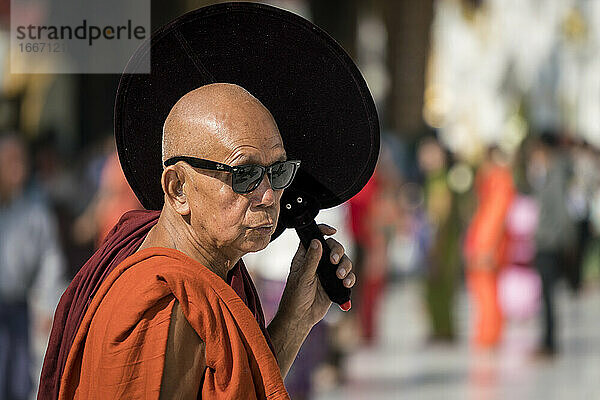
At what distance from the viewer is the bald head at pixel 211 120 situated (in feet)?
6.58

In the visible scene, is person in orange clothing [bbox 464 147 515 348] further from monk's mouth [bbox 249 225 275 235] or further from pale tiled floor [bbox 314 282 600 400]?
monk's mouth [bbox 249 225 275 235]

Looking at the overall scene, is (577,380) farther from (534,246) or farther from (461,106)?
(461,106)

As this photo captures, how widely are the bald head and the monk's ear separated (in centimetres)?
4

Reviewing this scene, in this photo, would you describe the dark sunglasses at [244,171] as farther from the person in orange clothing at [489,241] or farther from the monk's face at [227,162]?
the person in orange clothing at [489,241]

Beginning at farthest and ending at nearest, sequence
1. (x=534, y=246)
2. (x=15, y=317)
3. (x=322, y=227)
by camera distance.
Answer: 1. (x=534, y=246)
2. (x=15, y=317)
3. (x=322, y=227)

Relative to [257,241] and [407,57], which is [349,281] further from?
[407,57]

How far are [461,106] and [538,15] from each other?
200cm

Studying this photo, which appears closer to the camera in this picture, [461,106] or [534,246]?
[534,246]

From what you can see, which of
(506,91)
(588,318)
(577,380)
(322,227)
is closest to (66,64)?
(322,227)

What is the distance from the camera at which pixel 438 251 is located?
10281 millimetres

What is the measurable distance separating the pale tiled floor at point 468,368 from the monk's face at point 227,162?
5.58 metres

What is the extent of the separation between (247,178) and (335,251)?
0.36 meters

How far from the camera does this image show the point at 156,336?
1.86 metres

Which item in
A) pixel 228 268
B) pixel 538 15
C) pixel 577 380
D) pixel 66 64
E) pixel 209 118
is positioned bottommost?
pixel 577 380
